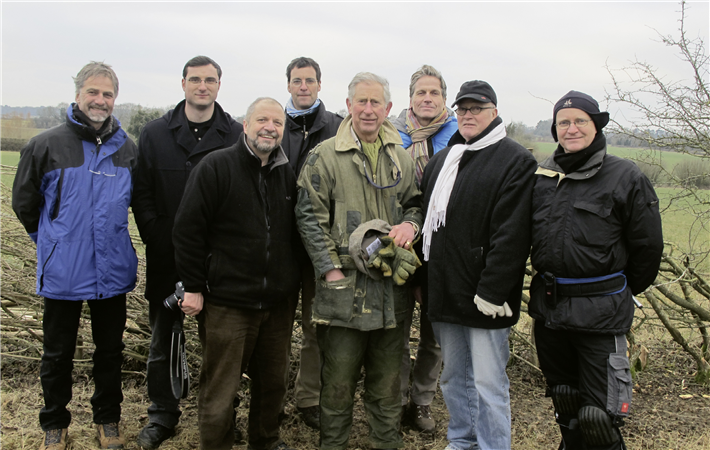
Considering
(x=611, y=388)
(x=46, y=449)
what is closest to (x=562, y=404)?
(x=611, y=388)

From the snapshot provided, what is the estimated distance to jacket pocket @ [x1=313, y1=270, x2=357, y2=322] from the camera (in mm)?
3096

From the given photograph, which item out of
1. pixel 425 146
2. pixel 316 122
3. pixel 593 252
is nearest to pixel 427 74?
pixel 425 146

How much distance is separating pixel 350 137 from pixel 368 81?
14.5 inches

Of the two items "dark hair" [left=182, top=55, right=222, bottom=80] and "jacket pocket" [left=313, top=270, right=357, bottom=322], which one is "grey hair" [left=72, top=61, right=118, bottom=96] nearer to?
"dark hair" [left=182, top=55, right=222, bottom=80]

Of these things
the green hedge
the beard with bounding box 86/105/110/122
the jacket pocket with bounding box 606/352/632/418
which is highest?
the beard with bounding box 86/105/110/122

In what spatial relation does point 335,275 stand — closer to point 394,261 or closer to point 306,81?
point 394,261

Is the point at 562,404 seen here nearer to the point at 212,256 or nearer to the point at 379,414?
the point at 379,414

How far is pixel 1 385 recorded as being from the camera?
14.5 feet

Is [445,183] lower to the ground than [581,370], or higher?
higher

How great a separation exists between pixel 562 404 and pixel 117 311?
290 centimetres

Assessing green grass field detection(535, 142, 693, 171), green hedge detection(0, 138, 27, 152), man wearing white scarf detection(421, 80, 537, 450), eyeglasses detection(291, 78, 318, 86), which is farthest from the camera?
green hedge detection(0, 138, 27, 152)

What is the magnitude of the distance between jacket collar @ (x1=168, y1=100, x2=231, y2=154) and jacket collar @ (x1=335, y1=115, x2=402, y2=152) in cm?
85

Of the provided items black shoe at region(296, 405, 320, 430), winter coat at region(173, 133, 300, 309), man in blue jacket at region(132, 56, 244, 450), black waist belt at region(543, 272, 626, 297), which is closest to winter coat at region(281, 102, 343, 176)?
man in blue jacket at region(132, 56, 244, 450)

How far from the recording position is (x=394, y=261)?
3.11 metres
